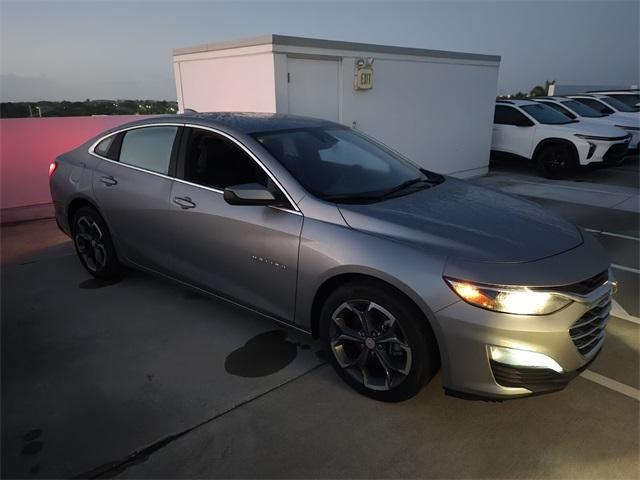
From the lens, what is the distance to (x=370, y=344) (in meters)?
2.60

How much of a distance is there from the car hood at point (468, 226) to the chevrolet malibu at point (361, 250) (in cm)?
1

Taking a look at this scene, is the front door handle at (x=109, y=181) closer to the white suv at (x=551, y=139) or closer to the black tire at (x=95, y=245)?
the black tire at (x=95, y=245)

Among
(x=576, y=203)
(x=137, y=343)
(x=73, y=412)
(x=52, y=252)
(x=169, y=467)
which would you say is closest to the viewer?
(x=169, y=467)

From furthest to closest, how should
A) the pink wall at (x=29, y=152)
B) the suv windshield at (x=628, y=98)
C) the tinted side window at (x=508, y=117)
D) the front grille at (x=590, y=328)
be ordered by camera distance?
the suv windshield at (x=628, y=98) → the tinted side window at (x=508, y=117) → the pink wall at (x=29, y=152) → the front grille at (x=590, y=328)

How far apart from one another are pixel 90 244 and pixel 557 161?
956 centimetres

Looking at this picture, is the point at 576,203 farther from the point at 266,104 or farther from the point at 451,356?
the point at 451,356

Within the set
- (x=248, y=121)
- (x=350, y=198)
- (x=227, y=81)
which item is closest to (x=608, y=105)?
(x=227, y=81)

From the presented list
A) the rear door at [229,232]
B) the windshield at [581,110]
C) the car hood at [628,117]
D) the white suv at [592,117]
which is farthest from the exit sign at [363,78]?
the car hood at [628,117]

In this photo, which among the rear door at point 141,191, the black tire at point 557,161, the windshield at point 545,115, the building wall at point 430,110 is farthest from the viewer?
the windshield at point 545,115

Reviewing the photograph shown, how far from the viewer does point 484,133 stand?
33.9 feet

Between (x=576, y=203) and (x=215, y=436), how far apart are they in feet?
24.4

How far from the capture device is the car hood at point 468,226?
2371mm

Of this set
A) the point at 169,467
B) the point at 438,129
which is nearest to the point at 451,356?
the point at 169,467

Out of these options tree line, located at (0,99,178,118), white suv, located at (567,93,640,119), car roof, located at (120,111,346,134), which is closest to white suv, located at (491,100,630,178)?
white suv, located at (567,93,640,119)
